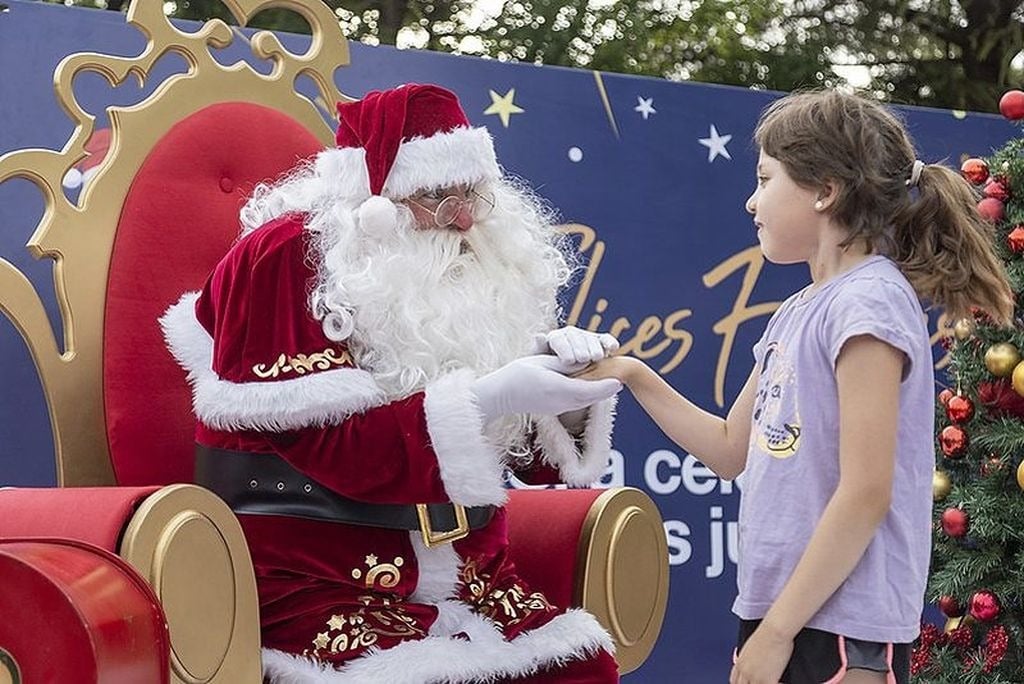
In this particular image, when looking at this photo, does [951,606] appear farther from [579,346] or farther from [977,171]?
[579,346]

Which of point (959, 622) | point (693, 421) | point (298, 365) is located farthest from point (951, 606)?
point (298, 365)

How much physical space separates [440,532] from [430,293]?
36 cm

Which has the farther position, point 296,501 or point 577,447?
point 577,447

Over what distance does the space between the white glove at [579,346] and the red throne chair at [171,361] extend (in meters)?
0.34

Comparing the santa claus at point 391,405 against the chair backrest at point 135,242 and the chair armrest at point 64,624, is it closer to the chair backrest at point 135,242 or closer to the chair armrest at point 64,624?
the chair backrest at point 135,242

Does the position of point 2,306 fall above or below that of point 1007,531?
above

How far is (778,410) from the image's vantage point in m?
1.66

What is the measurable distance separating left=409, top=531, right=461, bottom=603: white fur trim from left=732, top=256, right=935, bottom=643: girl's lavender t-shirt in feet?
1.57

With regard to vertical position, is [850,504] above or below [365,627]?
above

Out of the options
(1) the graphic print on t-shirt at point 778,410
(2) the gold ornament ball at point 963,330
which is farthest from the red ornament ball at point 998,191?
(1) the graphic print on t-shirt at point 778,410

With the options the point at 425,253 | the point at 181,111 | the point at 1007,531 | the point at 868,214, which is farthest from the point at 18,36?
the point at 1007,531

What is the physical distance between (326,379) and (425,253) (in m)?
0.31

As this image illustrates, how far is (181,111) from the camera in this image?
2.23 meters

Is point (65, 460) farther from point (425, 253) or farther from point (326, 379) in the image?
point (425, 253)
